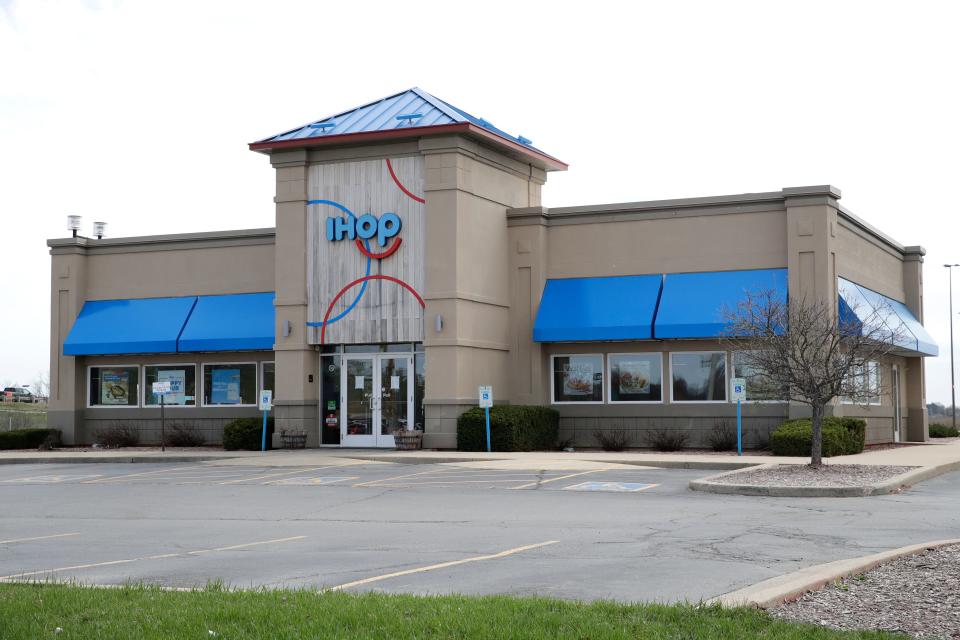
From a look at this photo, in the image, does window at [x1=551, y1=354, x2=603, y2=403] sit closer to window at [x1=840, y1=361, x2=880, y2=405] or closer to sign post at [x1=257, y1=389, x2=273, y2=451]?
window at [x1=840, y1=361, x2=880, y2=405]

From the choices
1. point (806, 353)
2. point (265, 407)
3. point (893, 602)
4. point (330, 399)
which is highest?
point (806, 353)

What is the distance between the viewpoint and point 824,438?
25.2 m

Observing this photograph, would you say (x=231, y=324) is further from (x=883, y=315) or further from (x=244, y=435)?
(x=883, y=315)

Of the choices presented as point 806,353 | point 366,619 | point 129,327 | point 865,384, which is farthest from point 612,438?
point 366,619

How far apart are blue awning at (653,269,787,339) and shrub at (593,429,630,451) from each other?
9.22 ft

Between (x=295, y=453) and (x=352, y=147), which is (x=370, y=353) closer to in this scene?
(x=295, y=453)

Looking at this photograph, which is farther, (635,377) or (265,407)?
(635,377)

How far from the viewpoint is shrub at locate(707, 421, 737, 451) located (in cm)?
2902

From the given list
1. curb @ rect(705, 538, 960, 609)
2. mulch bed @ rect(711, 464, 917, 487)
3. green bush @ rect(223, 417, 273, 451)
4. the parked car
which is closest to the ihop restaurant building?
green bush @ rect(223, 417, 273, 451)

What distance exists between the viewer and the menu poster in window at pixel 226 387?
33.7m

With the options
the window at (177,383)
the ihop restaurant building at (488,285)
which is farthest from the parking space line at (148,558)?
the window at (177,383)

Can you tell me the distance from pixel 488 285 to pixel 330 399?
5152 millimetres

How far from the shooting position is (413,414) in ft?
98.6

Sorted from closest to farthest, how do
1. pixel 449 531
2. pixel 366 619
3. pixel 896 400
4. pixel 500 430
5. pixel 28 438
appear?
1. pixel 366 619
2. pixel 449 531
3. pixel 500 430
4. pixel 28 438
5. pixel 896 400
